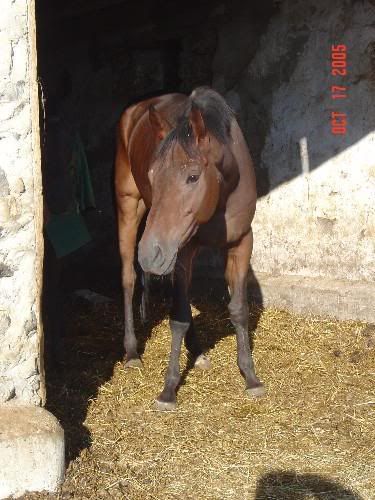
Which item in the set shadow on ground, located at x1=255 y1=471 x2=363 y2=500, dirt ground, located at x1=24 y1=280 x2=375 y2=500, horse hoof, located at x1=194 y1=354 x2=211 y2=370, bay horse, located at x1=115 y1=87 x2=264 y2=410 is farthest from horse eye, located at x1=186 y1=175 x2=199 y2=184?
horse hoof, located at x1=194 y1=354 x2=211 y2=370

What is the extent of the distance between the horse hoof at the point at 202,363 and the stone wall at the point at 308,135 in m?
1.66

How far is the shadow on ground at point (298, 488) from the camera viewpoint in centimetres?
394

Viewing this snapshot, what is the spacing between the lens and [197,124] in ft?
14.7

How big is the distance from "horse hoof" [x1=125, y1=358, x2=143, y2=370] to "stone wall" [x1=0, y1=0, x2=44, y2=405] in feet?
5.93

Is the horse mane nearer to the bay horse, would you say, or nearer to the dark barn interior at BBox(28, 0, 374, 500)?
the bay horse

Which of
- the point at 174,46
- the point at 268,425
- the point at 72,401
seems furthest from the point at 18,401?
the point at 174,46

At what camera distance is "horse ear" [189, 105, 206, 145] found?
4.44m

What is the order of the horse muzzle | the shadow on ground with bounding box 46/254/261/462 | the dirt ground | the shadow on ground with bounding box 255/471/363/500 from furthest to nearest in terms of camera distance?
the shadow on ground with bounding box 46/254/261/462
the horse muzzle
the dirt ground
the shadow on ground with bounding box 255/471/363/500

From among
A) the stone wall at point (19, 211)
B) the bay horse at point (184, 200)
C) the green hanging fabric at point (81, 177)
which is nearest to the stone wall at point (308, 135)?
the bay horse at point (184, 200)

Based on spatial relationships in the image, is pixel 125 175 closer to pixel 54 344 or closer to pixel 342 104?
pixel 54 344

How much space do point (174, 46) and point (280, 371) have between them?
3.37 m

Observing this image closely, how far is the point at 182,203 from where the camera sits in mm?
4391

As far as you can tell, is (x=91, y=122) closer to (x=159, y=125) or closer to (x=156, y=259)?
(x=159, y=125)

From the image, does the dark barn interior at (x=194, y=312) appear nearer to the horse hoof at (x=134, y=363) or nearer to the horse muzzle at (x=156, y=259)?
the horse hoof at (x=134, y=363)
